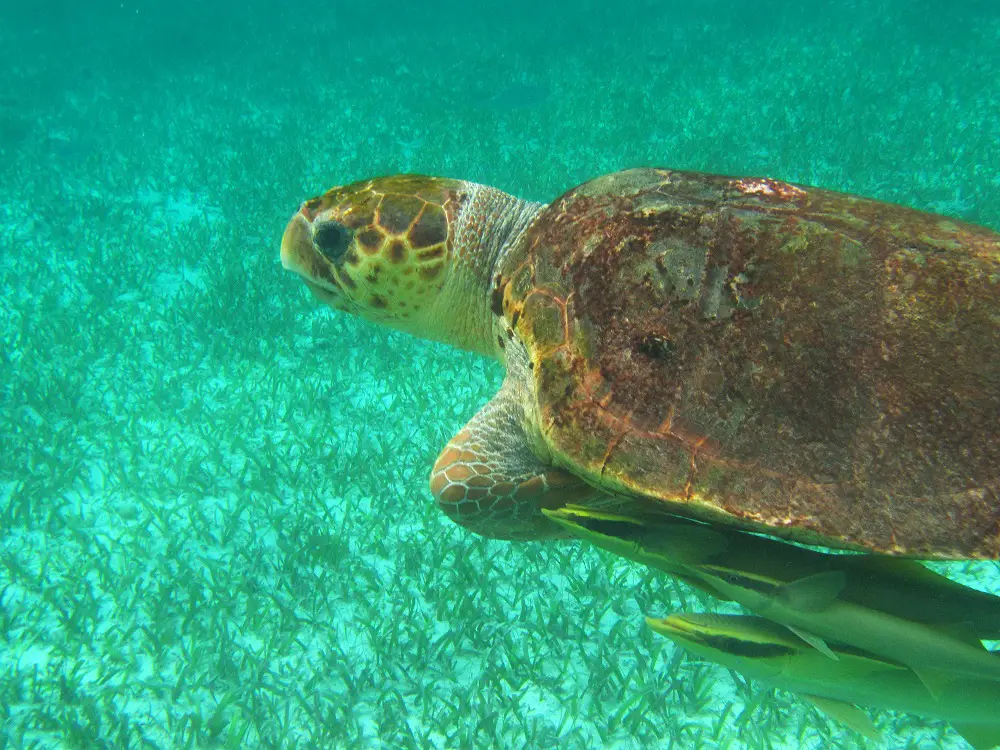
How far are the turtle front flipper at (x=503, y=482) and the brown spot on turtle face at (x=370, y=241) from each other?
3.13ft

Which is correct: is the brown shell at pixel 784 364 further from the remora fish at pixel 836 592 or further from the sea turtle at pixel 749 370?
the remora fish at pixel 836 592

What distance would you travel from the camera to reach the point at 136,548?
11.9 feet

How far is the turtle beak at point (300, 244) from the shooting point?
9.05 ft

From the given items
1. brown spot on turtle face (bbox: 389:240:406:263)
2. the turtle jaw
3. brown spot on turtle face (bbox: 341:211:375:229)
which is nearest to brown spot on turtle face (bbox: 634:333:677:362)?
brown spot on turtle face (bbox: 389:240:406:263)

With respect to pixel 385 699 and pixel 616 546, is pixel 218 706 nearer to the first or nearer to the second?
pixel 385 699

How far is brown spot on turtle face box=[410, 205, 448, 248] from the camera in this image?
263 centimetres

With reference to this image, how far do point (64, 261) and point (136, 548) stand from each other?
5753mm

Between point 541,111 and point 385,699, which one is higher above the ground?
point 541,111

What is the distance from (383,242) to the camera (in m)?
2.62

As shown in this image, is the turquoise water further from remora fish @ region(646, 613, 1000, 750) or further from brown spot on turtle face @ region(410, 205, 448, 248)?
brown spot on turtle face @ region(410, 205, 448, 248)

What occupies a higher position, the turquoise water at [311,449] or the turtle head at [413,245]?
the turtle head at [413,245]

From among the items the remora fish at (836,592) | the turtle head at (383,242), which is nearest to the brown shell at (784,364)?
the remora fish at (836,592)

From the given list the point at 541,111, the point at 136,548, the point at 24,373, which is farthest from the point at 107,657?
the point at 541,111

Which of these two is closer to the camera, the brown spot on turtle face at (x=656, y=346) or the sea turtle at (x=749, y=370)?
the sea turtle at (x=749, y=370)
